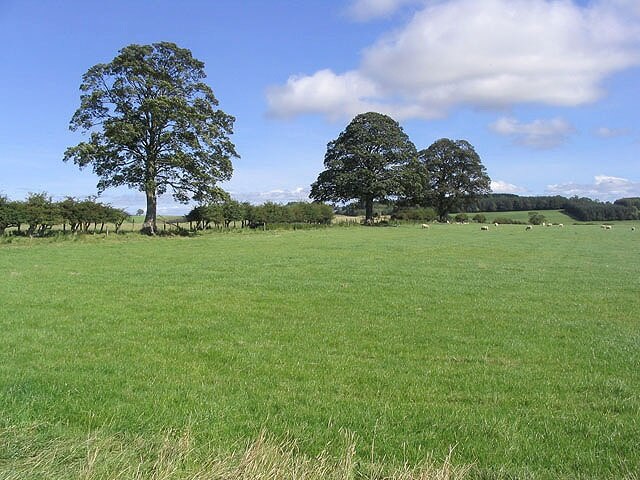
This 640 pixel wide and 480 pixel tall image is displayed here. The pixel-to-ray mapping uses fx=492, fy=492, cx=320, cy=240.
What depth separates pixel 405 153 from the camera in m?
66.0

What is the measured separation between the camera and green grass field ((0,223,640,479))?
467cm

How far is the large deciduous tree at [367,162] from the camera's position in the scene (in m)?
62.7

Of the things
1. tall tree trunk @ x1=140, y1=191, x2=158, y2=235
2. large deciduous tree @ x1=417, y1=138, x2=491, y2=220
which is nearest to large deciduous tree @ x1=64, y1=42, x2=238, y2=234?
tall tree trunk @ x1=140, y1=191, x2=158, y2=235

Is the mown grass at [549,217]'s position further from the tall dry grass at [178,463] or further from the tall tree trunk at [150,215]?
the tall dry grass at [178,463]

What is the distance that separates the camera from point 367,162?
64062 mm

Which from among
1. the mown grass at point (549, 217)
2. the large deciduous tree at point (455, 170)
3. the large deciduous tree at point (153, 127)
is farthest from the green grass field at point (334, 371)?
the mown grass at point (549, 217)

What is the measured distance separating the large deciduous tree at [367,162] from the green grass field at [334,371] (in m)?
48.6

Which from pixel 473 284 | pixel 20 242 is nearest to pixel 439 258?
pixel 473 284

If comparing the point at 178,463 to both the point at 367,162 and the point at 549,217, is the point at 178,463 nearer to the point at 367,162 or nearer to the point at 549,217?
the point at 367,162

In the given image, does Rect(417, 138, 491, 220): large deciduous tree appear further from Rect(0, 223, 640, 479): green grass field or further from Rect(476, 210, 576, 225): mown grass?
Rect(0, 223, 640, 479): green grass field

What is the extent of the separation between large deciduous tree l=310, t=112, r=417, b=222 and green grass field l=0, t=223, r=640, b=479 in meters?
48.6

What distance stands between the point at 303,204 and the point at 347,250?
Answer: 106ft

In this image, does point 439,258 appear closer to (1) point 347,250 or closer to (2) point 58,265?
(1) point 347,250

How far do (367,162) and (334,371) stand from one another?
58.8m
